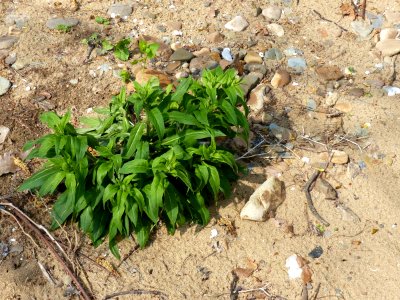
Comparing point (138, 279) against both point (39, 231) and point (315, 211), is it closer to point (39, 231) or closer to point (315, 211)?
point (39, 231)

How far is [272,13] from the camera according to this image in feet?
18.2

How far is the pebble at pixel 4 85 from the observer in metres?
4.74

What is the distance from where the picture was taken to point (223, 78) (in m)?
3.63

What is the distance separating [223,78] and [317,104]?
1.45 m

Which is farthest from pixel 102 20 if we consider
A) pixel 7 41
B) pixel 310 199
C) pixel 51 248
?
pixel 310 199

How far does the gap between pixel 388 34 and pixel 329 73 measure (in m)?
0.86

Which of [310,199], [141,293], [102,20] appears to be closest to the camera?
[141,293]

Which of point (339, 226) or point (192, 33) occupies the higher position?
point (192, 33)

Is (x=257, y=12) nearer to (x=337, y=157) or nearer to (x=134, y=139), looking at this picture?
(x=337, y=157)

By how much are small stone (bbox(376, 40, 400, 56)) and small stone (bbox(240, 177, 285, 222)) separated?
1.97 metres

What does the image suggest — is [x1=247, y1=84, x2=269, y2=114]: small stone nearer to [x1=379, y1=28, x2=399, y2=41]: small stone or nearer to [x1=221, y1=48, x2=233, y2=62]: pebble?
[x1=221, y1=48, x2=233, y2=62]: pebble

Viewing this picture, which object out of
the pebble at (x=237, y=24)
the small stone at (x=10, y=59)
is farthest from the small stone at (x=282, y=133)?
the small stone at (x=10, y=59)

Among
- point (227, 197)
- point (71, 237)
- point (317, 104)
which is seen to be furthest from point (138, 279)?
point (317, 104)

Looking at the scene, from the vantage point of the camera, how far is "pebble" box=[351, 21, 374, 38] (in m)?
5.46
